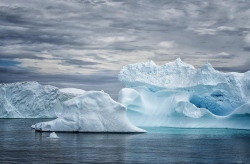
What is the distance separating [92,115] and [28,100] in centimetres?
4478

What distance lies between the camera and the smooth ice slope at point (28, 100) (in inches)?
2869

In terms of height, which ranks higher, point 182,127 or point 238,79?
point 238,79

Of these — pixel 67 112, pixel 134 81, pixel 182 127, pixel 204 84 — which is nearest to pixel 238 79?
pixel 204 84

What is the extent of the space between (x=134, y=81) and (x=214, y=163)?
2744 cm

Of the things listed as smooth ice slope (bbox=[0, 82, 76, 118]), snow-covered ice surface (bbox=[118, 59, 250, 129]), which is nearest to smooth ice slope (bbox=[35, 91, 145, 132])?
snow-covered ice surface (bbox=[118, 59, 250, 129])

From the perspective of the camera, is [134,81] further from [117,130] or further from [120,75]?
[117,130]

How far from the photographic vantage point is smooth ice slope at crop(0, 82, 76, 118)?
7288cm

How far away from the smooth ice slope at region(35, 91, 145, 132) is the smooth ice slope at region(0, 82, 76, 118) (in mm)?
41999

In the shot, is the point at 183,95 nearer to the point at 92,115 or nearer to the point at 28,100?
the point at 92,115

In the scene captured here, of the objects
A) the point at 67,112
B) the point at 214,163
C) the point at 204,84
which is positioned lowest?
the point at 214,163

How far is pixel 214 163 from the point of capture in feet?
52.8

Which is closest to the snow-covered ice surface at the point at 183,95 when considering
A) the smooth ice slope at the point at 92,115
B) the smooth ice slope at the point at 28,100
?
the smooth ice slope at the point at 92,115

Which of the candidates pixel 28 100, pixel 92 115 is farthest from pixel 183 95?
pixel 28 100

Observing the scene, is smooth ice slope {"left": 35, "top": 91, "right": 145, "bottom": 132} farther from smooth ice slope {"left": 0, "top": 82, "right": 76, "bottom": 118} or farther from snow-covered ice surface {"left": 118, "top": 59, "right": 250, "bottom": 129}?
smooth ice slope {"left": 0, "top": 82, "right": 76, "bottom": 118}
